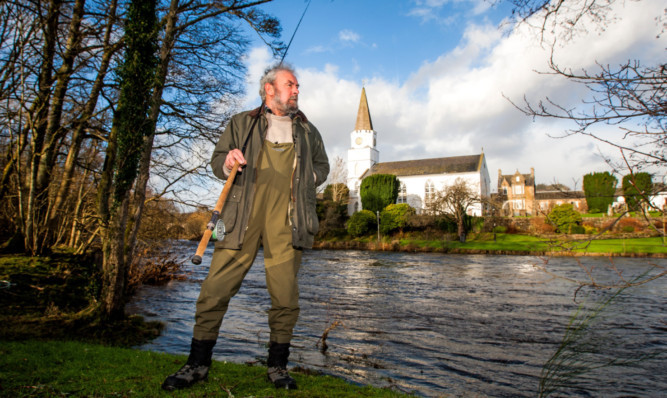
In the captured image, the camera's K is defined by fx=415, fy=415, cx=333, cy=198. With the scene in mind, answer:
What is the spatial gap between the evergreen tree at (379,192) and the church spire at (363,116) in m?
21.4

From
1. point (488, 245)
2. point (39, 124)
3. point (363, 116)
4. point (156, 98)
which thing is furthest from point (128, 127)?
point (363, 116)

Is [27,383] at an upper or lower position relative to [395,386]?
upper

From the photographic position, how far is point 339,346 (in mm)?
7094

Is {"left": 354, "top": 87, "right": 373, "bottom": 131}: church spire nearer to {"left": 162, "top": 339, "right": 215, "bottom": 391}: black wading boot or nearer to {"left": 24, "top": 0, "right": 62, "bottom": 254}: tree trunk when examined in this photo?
{"left": 24, "top": 0, "right": 62, "bottom": 254}: tree trunk

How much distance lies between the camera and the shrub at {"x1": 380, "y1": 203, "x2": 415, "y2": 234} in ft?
153

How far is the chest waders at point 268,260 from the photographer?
3.38 metres

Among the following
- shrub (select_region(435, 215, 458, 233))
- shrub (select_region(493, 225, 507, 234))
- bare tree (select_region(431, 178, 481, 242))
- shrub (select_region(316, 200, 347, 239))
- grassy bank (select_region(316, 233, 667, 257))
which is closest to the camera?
grassy bank (select_region(316, 233, 667, 257))

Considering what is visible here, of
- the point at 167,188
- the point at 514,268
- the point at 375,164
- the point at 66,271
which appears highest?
the point at 375,164

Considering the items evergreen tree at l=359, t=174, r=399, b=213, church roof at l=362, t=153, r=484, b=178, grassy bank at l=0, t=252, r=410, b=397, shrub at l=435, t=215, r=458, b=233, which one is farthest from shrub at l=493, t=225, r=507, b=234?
grassy bank at l=0, t=252, r=410, b=397

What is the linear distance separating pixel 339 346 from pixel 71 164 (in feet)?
23.8

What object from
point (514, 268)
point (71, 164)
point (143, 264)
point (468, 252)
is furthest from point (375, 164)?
point (71, 164)

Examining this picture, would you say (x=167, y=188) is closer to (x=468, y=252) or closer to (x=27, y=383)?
(x=27, y=383)

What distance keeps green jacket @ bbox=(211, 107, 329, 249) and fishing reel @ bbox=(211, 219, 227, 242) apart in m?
0.03

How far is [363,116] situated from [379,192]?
26118 mm
